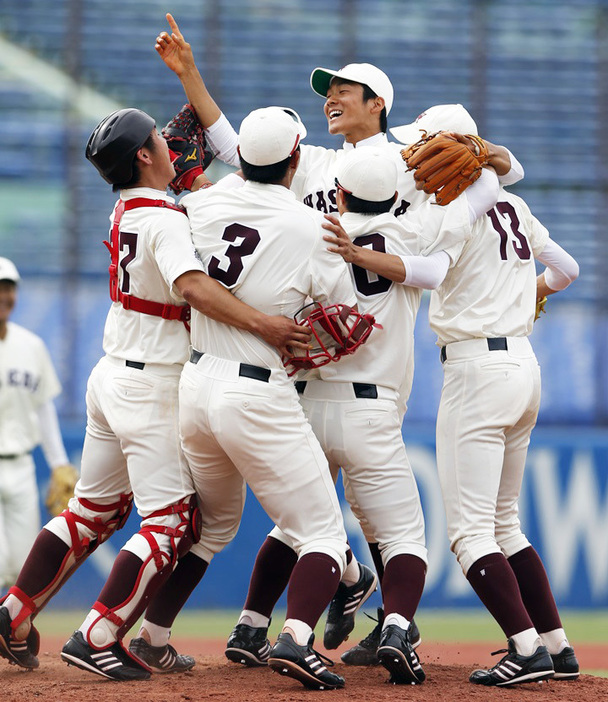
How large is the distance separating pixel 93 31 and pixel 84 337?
2689 mm

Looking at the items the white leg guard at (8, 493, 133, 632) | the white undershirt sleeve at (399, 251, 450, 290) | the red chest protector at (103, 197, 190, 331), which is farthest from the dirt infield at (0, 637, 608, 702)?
the white undershirt sleeve at (399, 251, 450, 290)

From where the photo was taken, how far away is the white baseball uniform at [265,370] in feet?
12.5

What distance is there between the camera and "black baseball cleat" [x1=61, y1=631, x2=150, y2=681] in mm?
3852

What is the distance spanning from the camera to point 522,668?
396 cm

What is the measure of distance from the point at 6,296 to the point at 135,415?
269 cm

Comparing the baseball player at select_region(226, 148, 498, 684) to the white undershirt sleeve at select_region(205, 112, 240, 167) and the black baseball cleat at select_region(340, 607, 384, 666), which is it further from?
the white undershirt sleeve at select_region(205, 112, 240, 167)

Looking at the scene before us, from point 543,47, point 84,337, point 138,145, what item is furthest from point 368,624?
point 543,47

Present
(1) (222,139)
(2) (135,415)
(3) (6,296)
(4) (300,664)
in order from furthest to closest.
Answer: (3) (6,296)
(1) (222,139)
(2) (135,415)
(4) (300,664)

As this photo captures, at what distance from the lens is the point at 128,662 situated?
4.00 meters

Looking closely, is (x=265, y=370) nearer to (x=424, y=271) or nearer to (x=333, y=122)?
(x=424, y=271)

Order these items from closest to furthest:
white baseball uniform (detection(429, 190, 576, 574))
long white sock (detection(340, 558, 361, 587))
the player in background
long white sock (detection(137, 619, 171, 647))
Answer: the player in background → white baseball uniform (detection(429, 190, 576, 574)) → long white sock (detection(137, 619, 171, 647)) → long white sock (detection(340, 558, 361, 587))

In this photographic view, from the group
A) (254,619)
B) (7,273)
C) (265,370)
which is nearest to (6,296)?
(7,273)

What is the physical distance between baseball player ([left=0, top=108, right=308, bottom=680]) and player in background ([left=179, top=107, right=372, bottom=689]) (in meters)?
0.09

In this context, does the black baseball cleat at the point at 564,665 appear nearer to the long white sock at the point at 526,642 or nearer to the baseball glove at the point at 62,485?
the long white sock at the point at 526,642
